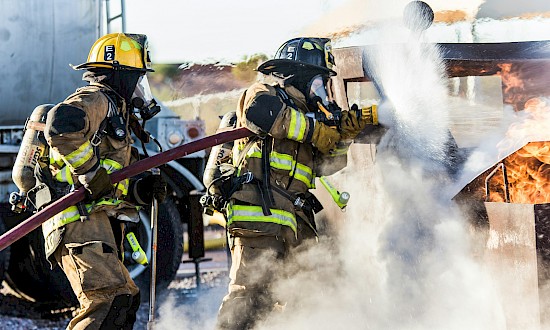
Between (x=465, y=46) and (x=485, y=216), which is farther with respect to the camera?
(x=465, y=46)

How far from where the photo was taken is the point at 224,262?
10.3 m

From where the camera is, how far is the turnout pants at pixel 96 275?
4.25m

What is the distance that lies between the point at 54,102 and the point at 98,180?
3.61 m

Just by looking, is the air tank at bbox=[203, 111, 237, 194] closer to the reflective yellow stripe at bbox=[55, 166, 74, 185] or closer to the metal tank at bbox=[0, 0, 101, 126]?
the reflective yellow stripe at bbox=[55, 166, 74, 185]

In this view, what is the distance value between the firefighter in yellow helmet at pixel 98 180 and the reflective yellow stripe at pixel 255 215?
56cm

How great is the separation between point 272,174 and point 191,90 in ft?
18.4

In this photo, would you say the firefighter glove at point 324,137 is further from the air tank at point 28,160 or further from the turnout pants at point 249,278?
the air tank at point 28,160

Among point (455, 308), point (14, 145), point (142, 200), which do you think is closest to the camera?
point (455, 308)

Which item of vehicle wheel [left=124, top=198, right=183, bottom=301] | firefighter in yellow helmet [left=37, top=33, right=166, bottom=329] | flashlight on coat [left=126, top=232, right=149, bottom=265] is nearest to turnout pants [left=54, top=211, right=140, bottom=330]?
firefighter in yellow helmet [left=37, top=33, right=166, bottom=329]

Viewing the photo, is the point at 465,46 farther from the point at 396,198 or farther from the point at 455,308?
the point at 455,308

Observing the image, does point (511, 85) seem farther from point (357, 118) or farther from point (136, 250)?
point (136, 250)

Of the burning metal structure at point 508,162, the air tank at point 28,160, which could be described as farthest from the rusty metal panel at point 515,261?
the air tank at point 28,160

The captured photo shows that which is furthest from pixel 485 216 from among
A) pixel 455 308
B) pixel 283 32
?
pixel 283 32

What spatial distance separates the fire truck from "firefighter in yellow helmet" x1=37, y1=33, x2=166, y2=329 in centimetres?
234
